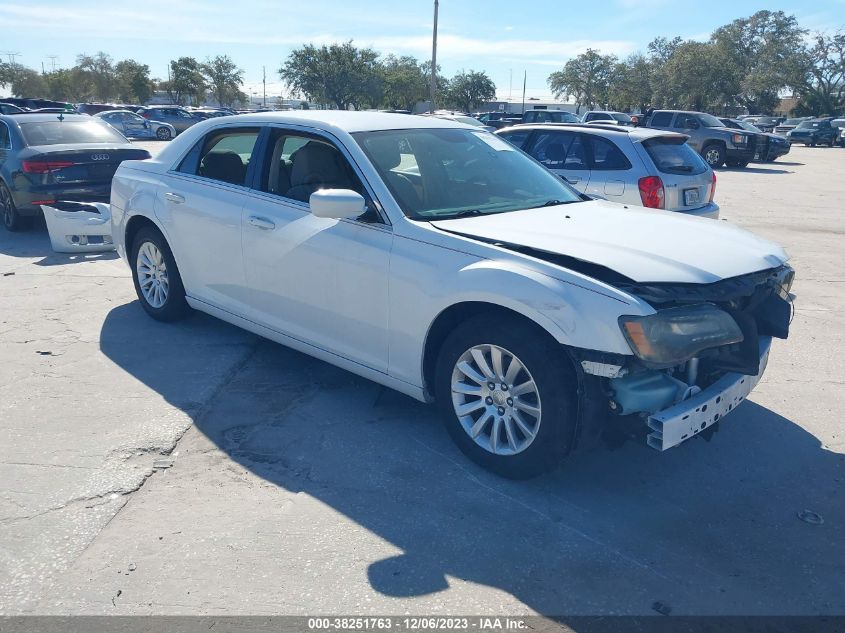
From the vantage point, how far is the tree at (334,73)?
60531 millimetres

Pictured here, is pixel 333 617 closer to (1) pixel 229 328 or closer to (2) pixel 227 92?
(1) pixel 229 328

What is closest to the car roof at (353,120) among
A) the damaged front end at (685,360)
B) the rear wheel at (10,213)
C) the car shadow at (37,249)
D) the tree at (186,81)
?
the damaged front end at (685,360)

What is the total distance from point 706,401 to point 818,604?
3.15ft

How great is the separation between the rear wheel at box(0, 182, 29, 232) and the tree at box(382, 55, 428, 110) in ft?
178

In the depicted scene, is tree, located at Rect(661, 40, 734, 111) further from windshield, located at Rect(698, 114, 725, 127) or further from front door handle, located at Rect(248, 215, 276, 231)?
front door handle, located at Rect(248, 215, 276, 231)

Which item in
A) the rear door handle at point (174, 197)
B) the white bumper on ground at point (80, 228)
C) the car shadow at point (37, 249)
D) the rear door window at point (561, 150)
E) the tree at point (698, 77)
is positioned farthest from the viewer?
the tree at point (698, 77)

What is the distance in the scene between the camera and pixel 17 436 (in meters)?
4.18

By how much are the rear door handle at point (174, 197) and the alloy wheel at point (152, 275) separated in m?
0.47

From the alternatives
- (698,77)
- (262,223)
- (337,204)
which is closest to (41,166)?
(262,223)

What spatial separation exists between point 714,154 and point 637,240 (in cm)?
2405

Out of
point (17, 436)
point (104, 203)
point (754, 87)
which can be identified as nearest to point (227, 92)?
point (754, 87)

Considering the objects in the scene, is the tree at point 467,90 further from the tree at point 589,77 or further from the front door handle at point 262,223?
the front door handle at point 262,223

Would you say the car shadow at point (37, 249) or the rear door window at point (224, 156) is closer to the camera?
the rear door window at point (224, 156)

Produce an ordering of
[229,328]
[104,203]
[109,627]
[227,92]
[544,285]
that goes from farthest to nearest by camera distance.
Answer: [227,92], [104,203], [229,328], [544,285], [109,627]
